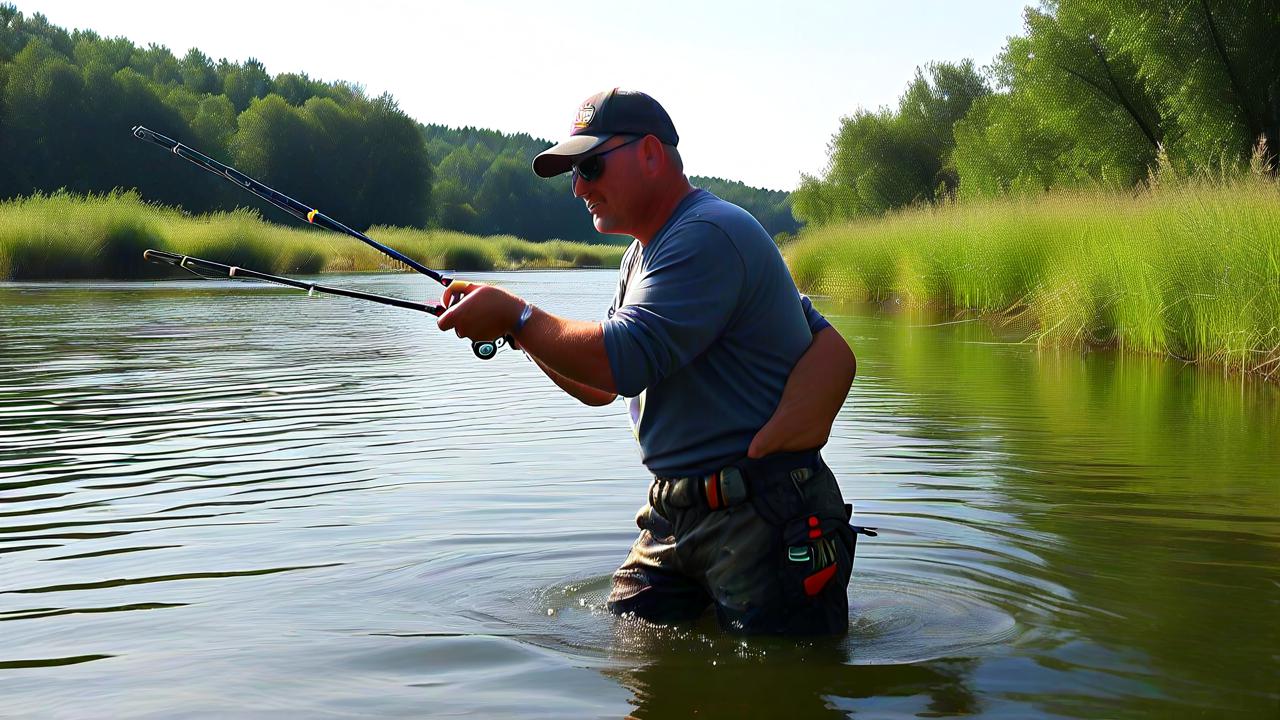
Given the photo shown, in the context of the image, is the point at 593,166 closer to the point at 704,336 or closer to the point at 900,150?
the point at 704,336

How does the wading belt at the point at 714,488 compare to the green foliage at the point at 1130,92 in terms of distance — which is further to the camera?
the green foliage at the point at 1130,92

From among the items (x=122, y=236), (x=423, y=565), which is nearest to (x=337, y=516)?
(x=423, y=565)

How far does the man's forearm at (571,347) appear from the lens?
124 inches

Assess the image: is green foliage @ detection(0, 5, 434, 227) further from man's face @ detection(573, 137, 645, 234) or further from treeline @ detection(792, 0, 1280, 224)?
man's face @ detection(573, 137, 645, 234)

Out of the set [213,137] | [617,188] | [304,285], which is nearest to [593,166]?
[617,188]

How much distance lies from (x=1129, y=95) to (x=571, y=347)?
30494mm

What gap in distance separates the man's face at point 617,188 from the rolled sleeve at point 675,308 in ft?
0.72

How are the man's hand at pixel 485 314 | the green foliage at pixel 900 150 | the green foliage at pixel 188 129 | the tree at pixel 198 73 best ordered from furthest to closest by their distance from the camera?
the tree at pixel 198 73 → the green foliage at pixel 188 129 → the green foliage at pixel 900 150 → the man's hand at pixel 485 314

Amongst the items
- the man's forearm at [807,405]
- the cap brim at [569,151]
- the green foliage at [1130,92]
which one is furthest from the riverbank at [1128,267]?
the cap brim at [569,151]

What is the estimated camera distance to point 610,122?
137 inches

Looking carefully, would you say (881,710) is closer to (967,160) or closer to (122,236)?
(122,236)

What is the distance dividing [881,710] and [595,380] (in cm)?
105

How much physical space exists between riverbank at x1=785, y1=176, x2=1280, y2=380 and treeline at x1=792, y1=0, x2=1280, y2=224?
1062mm

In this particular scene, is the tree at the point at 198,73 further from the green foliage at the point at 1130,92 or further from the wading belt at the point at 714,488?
the wading belt at the point at 714,488
